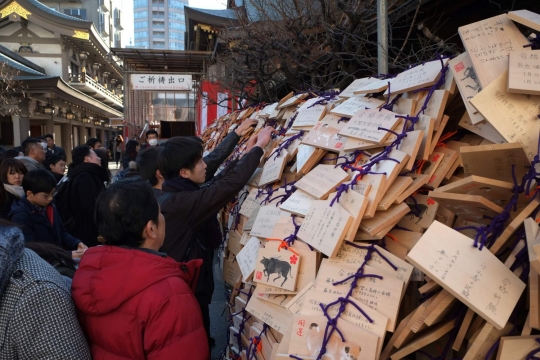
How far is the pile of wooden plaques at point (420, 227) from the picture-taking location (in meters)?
1.09

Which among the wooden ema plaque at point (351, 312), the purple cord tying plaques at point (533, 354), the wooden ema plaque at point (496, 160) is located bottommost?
the wooden ema plaque at point (351, 312)

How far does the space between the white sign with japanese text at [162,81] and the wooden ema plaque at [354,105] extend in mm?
11546

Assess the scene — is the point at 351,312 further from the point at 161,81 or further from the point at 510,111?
the point at 161,81

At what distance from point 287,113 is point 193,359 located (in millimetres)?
1715

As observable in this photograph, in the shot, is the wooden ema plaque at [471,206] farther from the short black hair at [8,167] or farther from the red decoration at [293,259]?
the short black hair at [8,167]

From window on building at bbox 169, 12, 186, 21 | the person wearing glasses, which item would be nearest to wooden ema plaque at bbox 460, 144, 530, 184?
the person wearing glasses

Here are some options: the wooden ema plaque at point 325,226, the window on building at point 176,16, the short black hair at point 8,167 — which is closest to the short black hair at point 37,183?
the short black hair at point 8,167

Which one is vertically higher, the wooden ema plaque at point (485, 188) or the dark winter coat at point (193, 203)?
the wooden ema plaque at point (485, 188)

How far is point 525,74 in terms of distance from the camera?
1.26 meters

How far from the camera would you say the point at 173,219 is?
7.29 ft

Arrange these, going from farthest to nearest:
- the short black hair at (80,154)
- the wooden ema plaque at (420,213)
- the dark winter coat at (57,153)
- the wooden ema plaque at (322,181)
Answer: the dark winter coat at (57,153) → the short black hair at (80,154) → the wooden ema plaque at (322,181) → the wooden ema plaque at (420,213)

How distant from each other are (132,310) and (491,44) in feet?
4.95

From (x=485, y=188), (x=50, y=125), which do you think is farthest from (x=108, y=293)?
(x=50, y=125)

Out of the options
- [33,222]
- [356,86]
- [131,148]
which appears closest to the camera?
[356,86]
